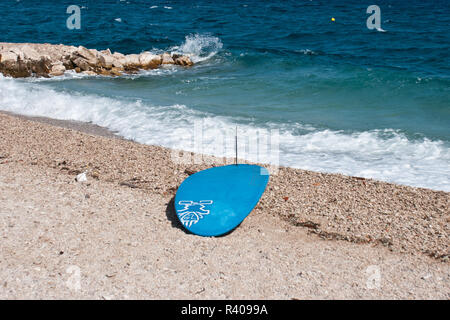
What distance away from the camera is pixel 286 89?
1361 centimetres

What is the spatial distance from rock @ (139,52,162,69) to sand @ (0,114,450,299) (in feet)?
35.2

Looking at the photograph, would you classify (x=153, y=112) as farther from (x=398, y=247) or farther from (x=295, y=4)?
(x=295, y=4)

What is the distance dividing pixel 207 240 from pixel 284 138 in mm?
4757

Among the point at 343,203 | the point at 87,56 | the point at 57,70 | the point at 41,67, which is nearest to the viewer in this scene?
the point at 343,203

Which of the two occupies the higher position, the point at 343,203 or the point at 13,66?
the point at 13,66

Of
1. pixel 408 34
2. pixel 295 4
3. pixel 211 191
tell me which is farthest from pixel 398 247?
pixel 295 4

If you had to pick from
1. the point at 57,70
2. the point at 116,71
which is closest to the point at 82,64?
the point at 57,70

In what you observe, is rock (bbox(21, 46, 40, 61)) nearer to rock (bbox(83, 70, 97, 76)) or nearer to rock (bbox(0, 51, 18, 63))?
rock (bbox(0, 51, 18, 63))

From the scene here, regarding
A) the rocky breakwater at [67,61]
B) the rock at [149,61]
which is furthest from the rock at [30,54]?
the rock at [149,61]

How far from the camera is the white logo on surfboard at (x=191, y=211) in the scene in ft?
17.9

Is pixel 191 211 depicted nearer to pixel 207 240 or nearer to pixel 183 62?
pixel 207 240

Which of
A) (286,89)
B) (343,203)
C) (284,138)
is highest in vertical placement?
(286,89)

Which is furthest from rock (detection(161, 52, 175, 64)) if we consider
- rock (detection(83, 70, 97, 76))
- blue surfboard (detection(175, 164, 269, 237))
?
blue surfboard (detection(175, 164, 269, 237))
